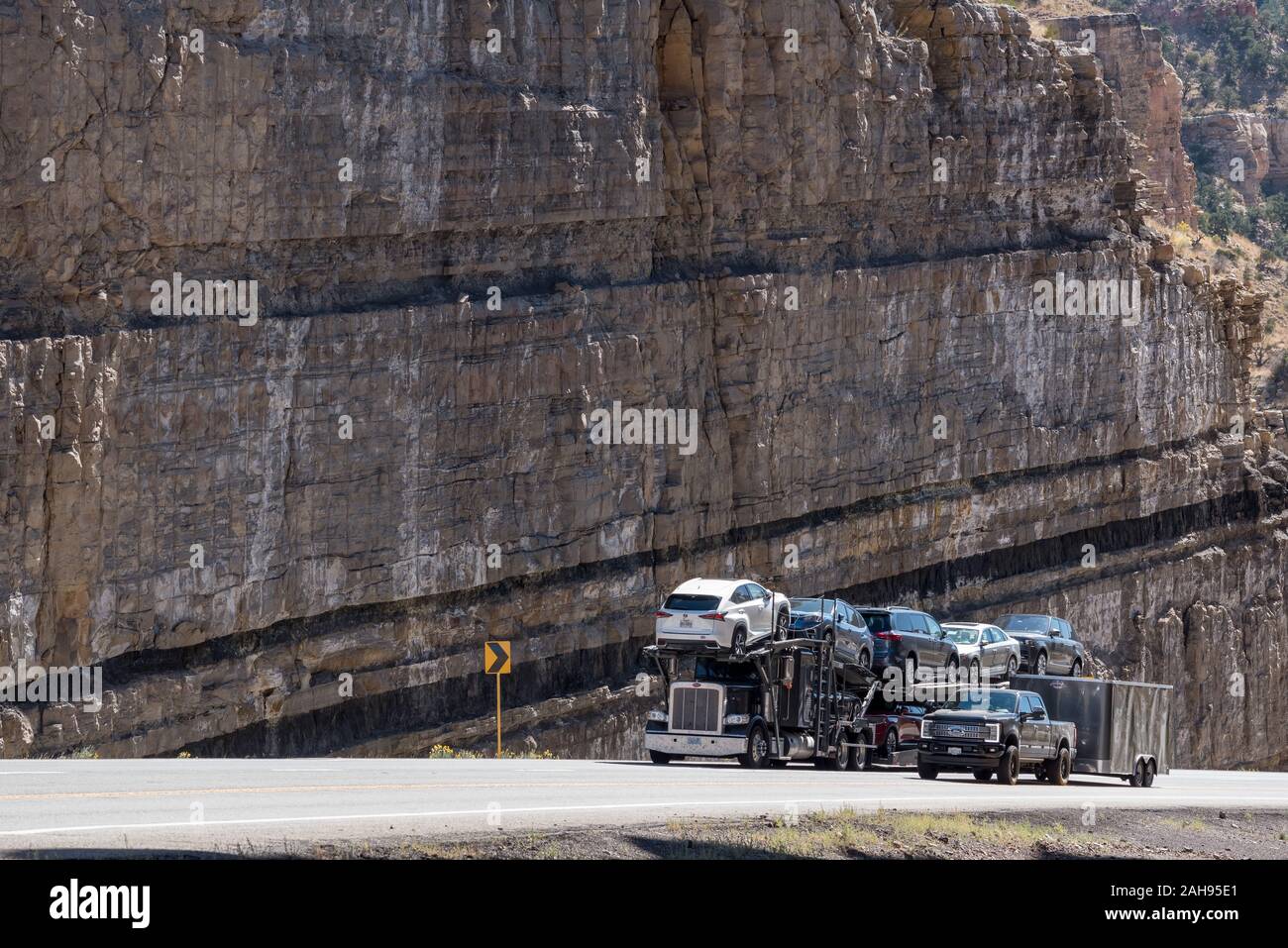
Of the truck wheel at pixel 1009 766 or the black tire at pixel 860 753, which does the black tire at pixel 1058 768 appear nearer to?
the truck wheel at pixel 1009 766

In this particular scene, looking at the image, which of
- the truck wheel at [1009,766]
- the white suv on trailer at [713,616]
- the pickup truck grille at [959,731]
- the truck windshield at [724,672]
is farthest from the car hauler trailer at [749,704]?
the truck wheel at [1009,766]

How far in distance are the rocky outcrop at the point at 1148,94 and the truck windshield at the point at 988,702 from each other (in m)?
51.2

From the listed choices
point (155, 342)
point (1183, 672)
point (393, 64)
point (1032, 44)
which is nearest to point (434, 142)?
point (393, 64)

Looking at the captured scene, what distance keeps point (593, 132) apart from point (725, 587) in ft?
39.1

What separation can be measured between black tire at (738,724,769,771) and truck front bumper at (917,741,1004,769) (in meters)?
2.34

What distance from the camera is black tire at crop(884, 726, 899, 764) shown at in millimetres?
33781

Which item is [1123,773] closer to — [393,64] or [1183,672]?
[393,64]

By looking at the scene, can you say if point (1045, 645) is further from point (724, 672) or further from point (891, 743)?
point (724, 672)

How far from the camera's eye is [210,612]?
32875 millimetres

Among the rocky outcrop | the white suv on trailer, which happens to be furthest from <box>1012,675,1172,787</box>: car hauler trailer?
the rocky outcrop

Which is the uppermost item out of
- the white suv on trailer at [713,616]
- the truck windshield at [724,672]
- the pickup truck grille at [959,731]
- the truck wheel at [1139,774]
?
the white suv on trailer at [713,616]

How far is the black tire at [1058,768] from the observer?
31.9 metres

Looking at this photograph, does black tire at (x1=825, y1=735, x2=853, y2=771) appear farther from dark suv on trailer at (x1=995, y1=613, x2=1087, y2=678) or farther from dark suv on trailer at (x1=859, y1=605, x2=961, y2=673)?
dark suv on trailer at (x1=995, y1=613, x2=1087, y2=678)

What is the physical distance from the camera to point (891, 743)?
33.8 meters
